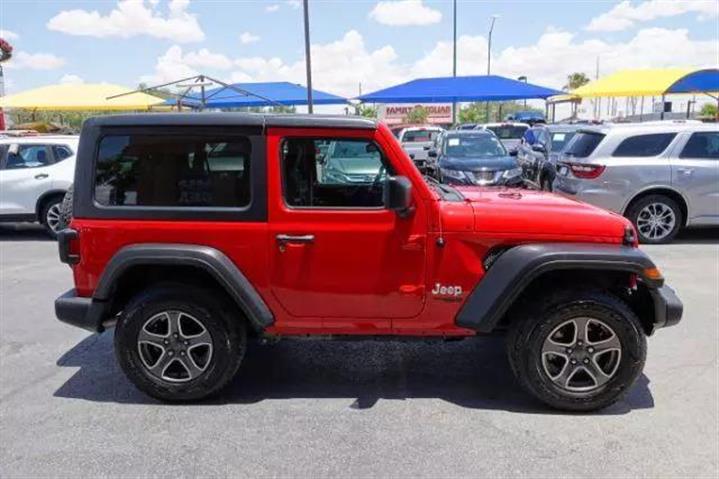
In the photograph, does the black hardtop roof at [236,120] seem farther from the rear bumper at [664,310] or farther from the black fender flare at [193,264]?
the rear bumper at [664,310]

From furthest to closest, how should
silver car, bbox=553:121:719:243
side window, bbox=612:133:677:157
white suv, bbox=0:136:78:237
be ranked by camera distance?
white suv, bbox=0:136:78:237, side window, bbox=612:133:677:157, silver car, bbox=553:121:719:243

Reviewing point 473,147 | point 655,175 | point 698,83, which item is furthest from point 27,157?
point 698,83

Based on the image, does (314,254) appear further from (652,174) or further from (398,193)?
(652,174)

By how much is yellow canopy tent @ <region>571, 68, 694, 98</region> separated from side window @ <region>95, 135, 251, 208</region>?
19.5 metres

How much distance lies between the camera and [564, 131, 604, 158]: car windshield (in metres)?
8.73

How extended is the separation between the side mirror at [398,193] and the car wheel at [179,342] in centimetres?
121

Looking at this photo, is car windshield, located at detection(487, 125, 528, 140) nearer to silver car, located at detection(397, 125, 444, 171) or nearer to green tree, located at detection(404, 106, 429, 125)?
silver car, located at detection(397, 125, 444, 171)

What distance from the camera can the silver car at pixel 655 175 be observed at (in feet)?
27.8

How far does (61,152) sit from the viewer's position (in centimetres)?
972

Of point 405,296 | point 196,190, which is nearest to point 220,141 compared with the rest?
point 196,190

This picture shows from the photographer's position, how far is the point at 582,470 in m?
3.07

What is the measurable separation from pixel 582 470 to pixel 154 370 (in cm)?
251

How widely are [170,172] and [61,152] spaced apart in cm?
711

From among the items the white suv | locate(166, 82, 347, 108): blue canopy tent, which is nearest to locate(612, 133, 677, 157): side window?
the white suv
